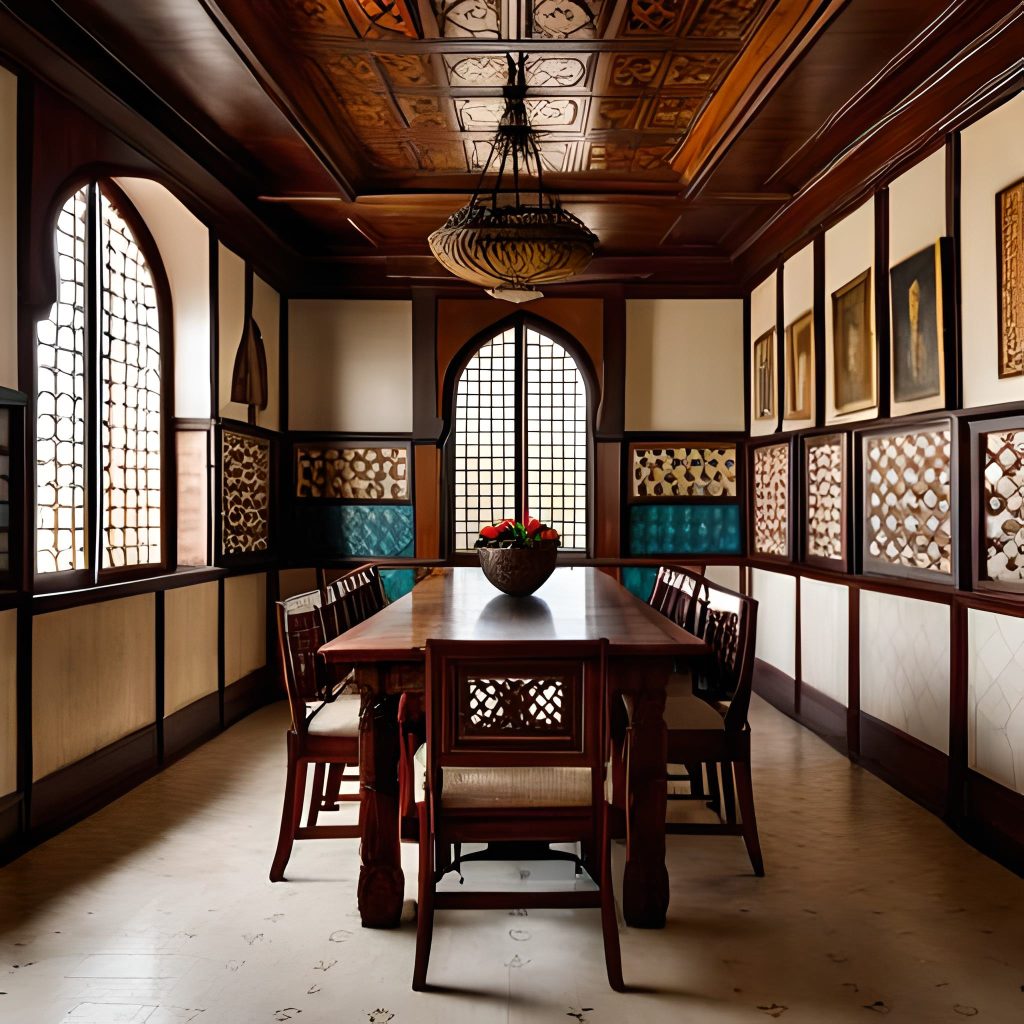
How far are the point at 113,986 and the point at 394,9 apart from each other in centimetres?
335

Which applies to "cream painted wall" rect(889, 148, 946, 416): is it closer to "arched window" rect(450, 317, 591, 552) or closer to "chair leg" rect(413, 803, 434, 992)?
"chair leg" rect(413, 803, 434, 992)

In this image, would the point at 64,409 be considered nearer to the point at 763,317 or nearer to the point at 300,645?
the point at 300,645

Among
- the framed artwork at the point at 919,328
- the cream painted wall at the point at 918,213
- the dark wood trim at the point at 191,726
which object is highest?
the cream painted wall at the point at 918,213

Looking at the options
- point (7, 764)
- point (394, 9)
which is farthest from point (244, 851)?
point (394, 9)

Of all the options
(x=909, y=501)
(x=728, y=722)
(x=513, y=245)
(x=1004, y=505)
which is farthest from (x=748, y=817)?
(x=513, y=245)

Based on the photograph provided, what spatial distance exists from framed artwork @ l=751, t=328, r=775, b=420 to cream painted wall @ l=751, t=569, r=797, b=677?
1108mm

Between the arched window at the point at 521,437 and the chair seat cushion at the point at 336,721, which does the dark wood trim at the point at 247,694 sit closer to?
the arched window at the point at 521,437

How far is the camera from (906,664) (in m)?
4.05

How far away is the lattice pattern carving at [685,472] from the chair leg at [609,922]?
4.63 m

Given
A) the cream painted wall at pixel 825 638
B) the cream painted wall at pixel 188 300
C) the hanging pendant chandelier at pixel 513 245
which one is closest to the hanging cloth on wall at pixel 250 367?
the cream painted wall at pixel 188 300

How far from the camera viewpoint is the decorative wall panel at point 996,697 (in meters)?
3.18

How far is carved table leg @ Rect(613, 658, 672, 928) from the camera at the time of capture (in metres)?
2.65

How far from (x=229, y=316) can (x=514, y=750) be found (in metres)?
3.96

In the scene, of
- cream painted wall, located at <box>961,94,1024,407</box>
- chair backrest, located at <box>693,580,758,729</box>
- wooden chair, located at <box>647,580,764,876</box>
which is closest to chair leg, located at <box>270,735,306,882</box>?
wooden chair, located at <box>647,580,764,876</box>
